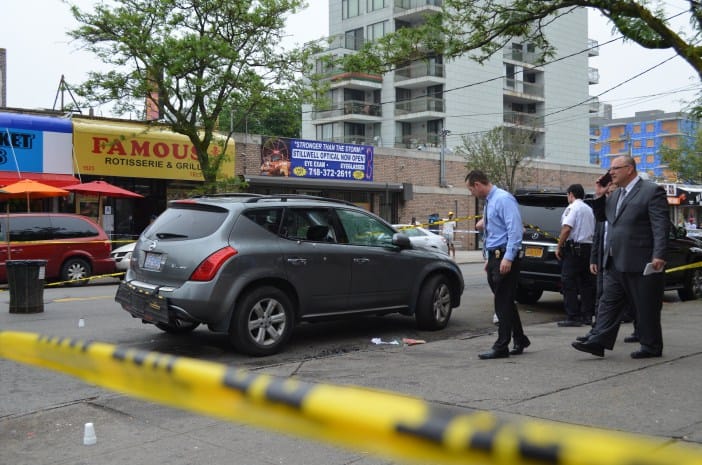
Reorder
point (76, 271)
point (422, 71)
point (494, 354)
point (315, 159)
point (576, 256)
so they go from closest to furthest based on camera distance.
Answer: point (494, 354)
point (576, 256)
point (76, 271)
point (315, 159)
point (422, 71)

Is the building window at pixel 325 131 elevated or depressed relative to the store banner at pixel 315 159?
elevated

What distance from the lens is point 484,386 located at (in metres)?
6.04

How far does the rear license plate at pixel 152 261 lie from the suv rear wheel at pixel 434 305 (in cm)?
337

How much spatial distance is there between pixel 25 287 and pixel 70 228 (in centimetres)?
584

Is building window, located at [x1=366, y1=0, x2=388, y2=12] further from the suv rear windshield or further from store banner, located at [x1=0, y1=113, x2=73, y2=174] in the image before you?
the suv rear windshield

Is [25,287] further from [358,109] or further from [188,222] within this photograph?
[358,109]

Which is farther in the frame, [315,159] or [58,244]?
[315,159]

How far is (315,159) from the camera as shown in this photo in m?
29.5

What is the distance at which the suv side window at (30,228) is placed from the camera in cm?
1545

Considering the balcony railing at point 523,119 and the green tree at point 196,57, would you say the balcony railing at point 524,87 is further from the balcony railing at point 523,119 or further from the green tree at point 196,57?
the green tree at point 196,57

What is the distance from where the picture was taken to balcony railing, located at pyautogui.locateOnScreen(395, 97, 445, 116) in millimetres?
50812

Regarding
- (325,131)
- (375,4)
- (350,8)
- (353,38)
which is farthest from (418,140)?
(350,8)

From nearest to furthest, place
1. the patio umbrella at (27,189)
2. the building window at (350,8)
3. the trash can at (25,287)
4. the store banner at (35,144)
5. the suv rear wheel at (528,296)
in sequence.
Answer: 1. the trash can at (25,287)
2. the suv rear wheel at (528,296)
3. the patio umbrella at (27,189)
4. the store banner at (35,144)
5. the building window at (350,8)

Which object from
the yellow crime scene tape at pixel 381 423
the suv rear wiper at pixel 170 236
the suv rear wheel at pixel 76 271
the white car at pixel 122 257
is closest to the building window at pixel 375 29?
the white car at pixel 122 257
